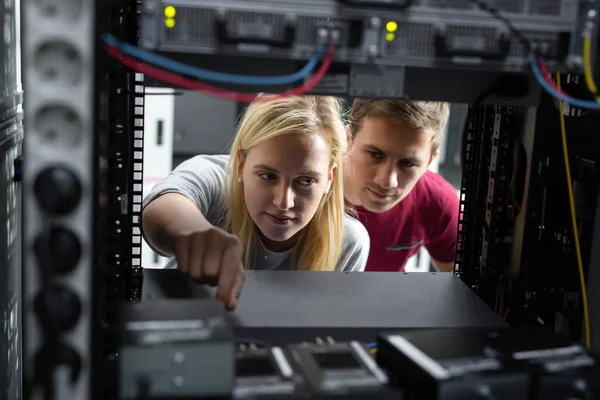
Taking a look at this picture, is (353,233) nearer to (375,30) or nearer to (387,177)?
(387,177)

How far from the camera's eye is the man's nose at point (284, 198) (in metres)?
1.84

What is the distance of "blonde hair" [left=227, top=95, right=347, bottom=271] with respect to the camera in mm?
1883

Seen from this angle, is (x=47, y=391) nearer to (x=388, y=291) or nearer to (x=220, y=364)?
(x=220, y=364)

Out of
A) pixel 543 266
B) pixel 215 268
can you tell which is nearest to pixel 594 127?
pixel 543 266

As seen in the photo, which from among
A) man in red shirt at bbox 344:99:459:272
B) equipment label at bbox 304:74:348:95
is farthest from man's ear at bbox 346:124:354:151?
equipment label at bbox 304:74:348:95

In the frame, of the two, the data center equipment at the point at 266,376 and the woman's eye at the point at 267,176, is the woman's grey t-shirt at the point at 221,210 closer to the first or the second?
the woman's eye at the point at 267,176

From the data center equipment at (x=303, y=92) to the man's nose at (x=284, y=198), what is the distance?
0.54 meters

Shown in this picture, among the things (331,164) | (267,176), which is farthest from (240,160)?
(331,164)

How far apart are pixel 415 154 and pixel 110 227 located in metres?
1.35

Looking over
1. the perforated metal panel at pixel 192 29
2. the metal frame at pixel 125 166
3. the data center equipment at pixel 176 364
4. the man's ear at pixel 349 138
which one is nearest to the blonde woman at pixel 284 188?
the man's ear at pixel 349 138

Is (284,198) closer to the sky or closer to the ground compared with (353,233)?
closer to the sky

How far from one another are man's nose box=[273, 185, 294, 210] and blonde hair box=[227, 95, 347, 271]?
0.13 metres

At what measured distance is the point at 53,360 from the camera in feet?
2.41

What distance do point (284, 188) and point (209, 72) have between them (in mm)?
951
